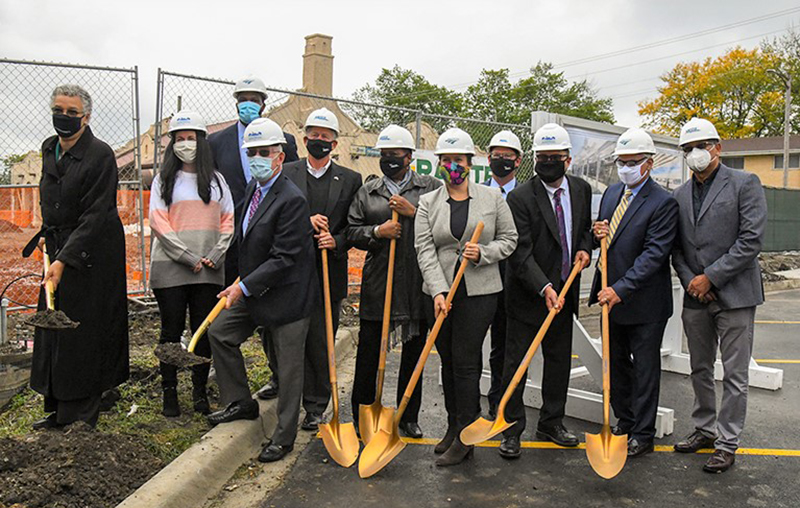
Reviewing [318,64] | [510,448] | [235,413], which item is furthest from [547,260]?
[318,64]

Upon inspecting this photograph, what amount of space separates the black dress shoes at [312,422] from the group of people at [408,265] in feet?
0.03

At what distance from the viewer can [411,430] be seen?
5.06m

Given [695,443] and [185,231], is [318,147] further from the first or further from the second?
[695,443]

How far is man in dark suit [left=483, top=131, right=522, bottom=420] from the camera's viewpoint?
541 centimetres

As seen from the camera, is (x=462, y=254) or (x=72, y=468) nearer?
(x=72, y=468)

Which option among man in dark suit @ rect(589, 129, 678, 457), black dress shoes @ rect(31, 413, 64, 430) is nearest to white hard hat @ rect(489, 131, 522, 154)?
man in dark suit @ rect(589, 129, 678, 457)

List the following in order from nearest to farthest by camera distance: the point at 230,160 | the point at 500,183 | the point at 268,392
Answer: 1. the point at 230,160
2. the point at 268,392
3. the point at 500,183

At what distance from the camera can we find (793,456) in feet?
15.7

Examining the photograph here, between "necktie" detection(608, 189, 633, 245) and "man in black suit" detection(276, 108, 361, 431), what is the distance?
1.78 metres

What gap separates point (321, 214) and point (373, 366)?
3.70 feet

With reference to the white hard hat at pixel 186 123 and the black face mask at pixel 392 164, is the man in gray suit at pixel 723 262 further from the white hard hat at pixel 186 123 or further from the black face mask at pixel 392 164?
the white hard hat at pixel 186 123

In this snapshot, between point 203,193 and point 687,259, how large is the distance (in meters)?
3.30

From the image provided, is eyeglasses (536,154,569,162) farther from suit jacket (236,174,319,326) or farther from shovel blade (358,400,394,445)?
shovel blade (358,400,394,445)

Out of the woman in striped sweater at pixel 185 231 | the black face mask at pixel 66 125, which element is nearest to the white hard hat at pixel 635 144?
the woman in striped sweater at pixel 185 231
